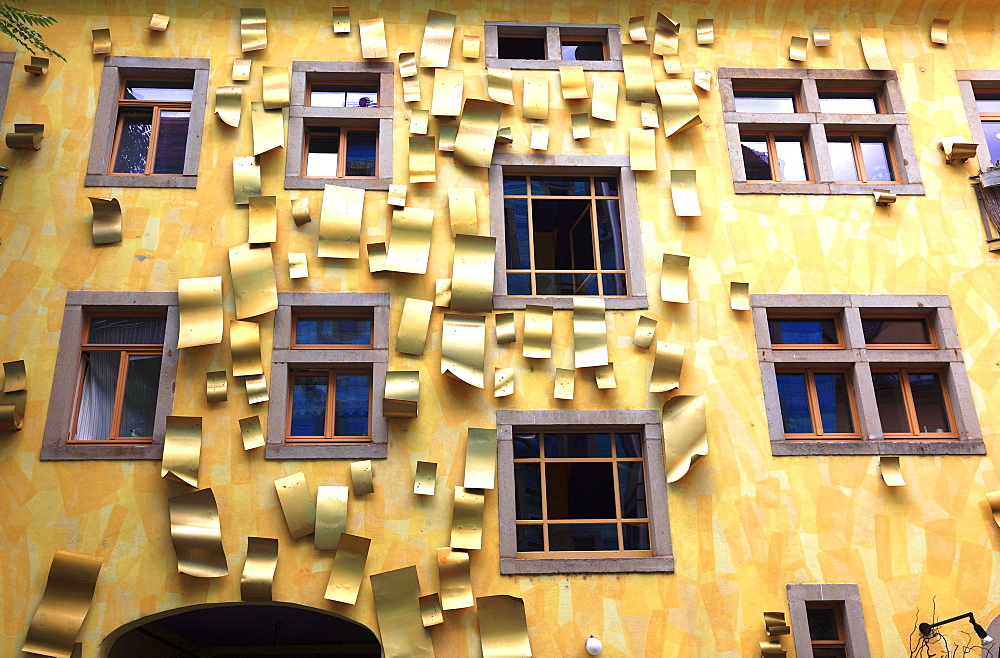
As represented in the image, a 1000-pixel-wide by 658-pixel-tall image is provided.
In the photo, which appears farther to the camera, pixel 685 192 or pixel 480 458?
pixel 685 192

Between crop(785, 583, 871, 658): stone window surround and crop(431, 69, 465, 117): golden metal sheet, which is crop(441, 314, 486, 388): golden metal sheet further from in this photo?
crop(785, 583, 871, 658): stone window surround

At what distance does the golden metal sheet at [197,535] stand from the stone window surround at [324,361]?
80cm

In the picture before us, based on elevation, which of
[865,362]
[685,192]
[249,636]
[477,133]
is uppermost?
[477,133]

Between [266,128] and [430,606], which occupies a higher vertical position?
[266,128]

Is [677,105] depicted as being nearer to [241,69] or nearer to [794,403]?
[794,403]

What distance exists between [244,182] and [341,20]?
2.57 meters

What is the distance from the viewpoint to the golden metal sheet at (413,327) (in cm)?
973

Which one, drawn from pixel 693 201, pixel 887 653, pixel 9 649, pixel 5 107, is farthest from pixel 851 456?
pixel 5 107

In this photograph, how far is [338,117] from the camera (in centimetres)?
1090

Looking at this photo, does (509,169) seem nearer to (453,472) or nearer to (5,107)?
(453,472)

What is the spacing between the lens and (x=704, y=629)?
8.99m

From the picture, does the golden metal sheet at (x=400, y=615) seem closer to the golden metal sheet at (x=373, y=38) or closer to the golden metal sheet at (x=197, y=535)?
the golden metal sheet at (x=197, y=535)

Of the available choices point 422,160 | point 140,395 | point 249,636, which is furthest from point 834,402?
point 249,636

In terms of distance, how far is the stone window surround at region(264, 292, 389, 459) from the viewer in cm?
938
